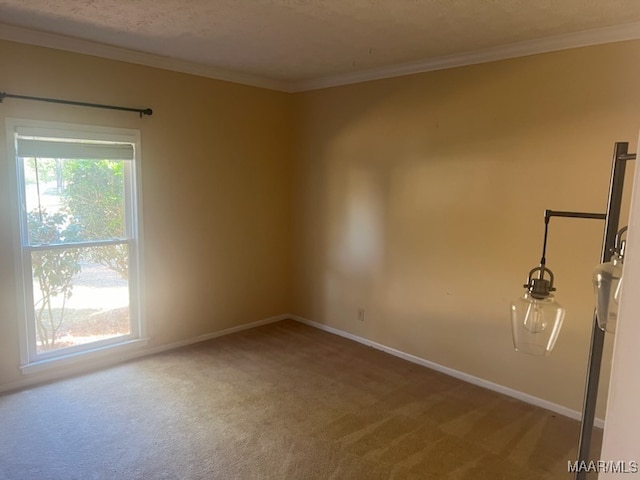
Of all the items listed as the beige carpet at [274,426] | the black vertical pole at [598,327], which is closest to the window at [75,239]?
the beige carpet at [274,426]

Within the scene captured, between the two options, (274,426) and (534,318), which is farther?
(274,426)

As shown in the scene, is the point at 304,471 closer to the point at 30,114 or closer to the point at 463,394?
the point at 463,394

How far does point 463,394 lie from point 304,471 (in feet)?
4.89

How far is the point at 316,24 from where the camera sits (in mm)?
2793

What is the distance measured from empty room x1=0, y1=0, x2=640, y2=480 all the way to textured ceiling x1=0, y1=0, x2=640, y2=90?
3 centimetres

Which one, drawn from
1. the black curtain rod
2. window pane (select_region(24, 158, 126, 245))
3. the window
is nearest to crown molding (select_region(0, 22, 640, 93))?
the black curtain rod

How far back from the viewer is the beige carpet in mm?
2467

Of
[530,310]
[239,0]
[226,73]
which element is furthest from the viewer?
[226,73]

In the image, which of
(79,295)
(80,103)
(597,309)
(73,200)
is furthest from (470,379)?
(80,103)

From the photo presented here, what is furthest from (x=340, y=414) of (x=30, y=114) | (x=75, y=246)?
(x=30, y=114)

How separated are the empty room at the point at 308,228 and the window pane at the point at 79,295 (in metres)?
0.02

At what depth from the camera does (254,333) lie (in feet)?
15.0

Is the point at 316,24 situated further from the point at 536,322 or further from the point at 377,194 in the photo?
the point at 536,322

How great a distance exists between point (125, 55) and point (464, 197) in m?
2.90
